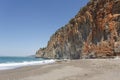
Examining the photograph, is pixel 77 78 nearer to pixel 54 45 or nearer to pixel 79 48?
pixel 79 48

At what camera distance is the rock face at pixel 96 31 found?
54103mm

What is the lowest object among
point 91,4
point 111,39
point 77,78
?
point 77,78

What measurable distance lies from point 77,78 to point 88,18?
57.6 metres

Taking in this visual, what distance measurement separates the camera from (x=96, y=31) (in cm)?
6406

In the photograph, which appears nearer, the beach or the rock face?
the beach

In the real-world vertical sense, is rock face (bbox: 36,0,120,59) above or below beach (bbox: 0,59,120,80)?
above

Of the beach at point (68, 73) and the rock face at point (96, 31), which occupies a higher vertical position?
the rock face at point (96, 31)

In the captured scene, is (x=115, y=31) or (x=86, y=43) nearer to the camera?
(x=115, y=31)

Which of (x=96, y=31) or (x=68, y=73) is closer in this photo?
(x=68, y=73)

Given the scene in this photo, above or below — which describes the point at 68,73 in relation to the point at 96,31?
below

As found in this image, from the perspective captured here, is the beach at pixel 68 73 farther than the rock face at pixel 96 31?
No

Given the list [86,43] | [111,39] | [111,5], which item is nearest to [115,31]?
[111,39]

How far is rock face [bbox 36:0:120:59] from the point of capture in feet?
178

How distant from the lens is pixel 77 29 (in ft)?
260
